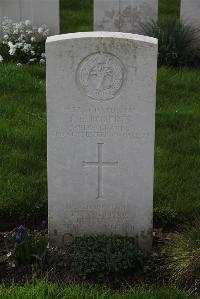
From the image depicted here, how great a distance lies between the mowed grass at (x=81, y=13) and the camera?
33.1 feet

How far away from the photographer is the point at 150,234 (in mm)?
4730

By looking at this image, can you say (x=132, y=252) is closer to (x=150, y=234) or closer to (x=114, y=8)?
(x=150, y=234)

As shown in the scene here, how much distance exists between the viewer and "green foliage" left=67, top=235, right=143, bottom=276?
441cm

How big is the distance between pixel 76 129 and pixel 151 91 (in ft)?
1.80

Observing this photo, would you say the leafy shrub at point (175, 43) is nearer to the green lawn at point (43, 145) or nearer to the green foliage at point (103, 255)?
the green lawn at point (43, 145)

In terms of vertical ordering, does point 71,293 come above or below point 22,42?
below

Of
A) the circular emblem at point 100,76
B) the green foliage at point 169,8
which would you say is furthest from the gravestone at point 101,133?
the green foliage at point 169,8

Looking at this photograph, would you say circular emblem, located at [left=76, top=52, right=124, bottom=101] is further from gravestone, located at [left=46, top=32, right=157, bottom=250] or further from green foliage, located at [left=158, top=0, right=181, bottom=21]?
green foliage, located at [left=158, top=0, right=181, bottom=21]

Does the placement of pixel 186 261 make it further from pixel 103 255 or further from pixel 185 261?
pixel 103 255

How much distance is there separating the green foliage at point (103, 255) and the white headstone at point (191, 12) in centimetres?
499

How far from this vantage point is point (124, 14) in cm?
908

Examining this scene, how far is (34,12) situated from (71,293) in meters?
5.80

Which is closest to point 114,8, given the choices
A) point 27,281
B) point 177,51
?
point 177,51

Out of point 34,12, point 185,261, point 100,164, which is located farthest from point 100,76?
point 34,12
